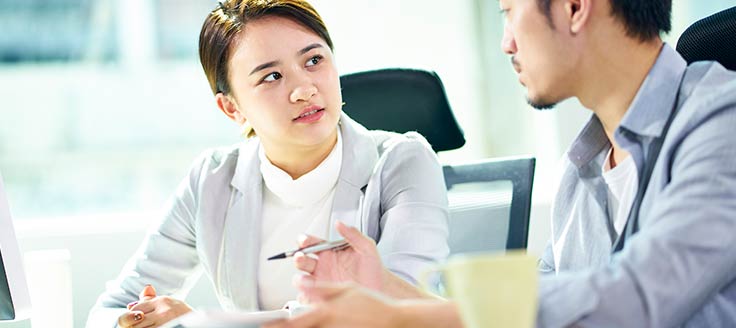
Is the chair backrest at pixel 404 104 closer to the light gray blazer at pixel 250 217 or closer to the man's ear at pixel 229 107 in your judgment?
the light gray blazer at pixel 250 217

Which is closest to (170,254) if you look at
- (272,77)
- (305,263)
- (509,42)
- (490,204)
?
(272,77)

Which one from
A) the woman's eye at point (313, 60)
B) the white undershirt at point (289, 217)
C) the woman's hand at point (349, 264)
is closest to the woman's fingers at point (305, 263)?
the woman's hand at point (349, 264)

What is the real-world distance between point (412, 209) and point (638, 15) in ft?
2.37

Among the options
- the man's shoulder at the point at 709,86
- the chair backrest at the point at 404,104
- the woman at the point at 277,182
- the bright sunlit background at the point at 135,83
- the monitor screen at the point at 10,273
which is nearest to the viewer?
the man's shoulder at the point at 709,86

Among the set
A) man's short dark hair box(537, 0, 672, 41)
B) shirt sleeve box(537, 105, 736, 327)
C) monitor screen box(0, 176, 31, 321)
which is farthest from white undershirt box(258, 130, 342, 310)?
shirt sleeve box(537, 105, 736, 327)

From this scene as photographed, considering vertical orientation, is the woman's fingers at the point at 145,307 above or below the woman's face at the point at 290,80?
below

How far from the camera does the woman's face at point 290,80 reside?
1939mm

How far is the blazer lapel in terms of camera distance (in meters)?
1.95

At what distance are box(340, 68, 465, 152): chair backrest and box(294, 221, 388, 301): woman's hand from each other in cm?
79

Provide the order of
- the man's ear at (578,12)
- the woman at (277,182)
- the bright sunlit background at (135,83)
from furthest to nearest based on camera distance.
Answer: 1. the bright sunlit background at (135,83)
2. the woman at (277,182)
3. the man's ear at (578,12)

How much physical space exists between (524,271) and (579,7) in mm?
586

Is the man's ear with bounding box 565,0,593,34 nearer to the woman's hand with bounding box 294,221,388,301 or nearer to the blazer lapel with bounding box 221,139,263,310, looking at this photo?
the woman's hand with bounding box 294,221,388,301

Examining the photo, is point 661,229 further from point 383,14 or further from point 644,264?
point 383,14

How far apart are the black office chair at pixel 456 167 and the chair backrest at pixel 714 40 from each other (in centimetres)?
50
